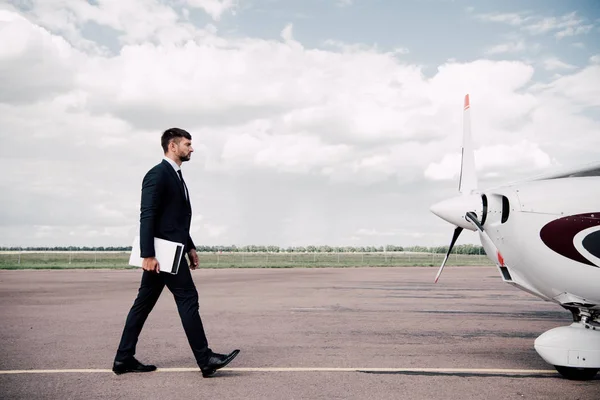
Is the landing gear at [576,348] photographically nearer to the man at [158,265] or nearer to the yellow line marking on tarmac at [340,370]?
the yellow line marking on tarmac at [340,370]

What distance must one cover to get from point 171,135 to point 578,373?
14.5 feet

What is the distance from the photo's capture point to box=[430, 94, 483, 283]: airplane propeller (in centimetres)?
565

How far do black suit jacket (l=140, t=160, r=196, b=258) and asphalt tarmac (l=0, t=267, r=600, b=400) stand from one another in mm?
1274

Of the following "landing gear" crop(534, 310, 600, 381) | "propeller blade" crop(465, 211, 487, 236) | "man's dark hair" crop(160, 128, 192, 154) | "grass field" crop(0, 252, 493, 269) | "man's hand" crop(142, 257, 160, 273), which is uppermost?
"man's dark hair" crop(160, 128, 192, 154)

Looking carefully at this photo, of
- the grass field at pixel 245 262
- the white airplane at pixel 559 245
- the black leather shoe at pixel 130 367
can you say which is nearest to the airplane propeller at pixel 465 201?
the white airplane at pixel 559 245

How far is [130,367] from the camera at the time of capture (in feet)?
16.8

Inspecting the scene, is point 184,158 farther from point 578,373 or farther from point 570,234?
point 578,373

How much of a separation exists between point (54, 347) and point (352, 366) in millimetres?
3558

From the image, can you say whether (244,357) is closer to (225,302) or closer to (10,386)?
(10,386)

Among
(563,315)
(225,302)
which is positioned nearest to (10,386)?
(225,302)

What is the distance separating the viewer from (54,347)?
646 centimetres

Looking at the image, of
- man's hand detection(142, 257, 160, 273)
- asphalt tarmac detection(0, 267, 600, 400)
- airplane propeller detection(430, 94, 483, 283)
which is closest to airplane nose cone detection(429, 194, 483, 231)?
airplane propeller detection(430, 94, 483, 283)

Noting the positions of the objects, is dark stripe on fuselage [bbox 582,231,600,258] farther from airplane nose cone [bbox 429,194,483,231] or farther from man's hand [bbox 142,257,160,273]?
man's hand [bbox 142,257,160,273]

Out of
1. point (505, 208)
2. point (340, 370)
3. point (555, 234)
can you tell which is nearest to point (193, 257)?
point (340, 370)
